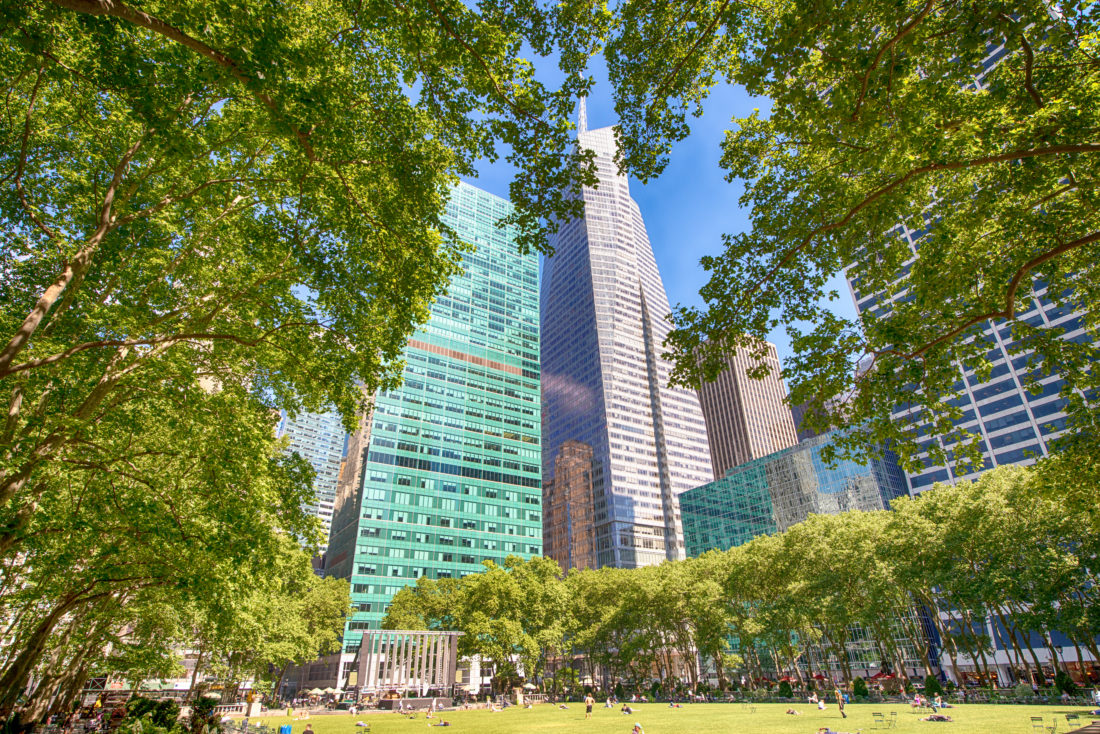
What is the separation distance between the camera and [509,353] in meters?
103

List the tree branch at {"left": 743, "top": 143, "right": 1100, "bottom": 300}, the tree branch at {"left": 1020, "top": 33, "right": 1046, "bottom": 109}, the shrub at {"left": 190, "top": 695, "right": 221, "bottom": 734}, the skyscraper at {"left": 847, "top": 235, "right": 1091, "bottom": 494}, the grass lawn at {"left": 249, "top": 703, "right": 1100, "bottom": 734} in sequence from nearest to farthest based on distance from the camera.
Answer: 1. the tree branch at {"left": 743, "top": 143, "right": 1100, "bottom": 300}
2. the tree branch at {"left": 1020, "top": 33, "right": 1046, "bottom": 109}
3. the shrub at {"left": 190, "top": 695, "right": 221, "bottom": 734}
4. the grass lawn at {"left": 249, "top": 703, "right": 1100, "bottom": 734}
5. the skyscraper at {"left": 847, "top": 235, "right": 1091, "bottom": 494}

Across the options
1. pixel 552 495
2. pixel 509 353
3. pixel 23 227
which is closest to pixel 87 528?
pixel 23 227

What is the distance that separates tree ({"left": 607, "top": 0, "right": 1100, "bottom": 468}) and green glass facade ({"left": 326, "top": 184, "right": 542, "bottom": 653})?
2507 inches

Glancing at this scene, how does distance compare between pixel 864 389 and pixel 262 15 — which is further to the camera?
pixel 864 389

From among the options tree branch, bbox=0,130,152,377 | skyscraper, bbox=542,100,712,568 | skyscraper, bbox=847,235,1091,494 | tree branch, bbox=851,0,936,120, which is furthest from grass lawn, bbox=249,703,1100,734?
skyscraper, bbox=542,100,712,568

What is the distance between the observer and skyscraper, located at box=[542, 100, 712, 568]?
4638 inches

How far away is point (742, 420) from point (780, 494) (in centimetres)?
6314

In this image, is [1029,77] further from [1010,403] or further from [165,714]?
[1010,403]

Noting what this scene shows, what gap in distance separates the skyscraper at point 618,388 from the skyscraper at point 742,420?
26.1 m

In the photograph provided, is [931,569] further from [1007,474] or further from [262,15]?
[262,15]

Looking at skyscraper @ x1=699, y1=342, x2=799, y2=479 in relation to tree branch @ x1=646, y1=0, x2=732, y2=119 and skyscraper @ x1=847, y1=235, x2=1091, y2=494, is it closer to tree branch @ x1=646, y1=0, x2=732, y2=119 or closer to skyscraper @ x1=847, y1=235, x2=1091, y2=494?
skyscraper @ x1=847, y1=235, x2=1091, y2=494

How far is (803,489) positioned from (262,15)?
10404 centimetres

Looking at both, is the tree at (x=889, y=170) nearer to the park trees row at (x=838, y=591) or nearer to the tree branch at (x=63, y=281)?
the park trees row at (x=838, y=591)

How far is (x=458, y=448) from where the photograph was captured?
89125mm
